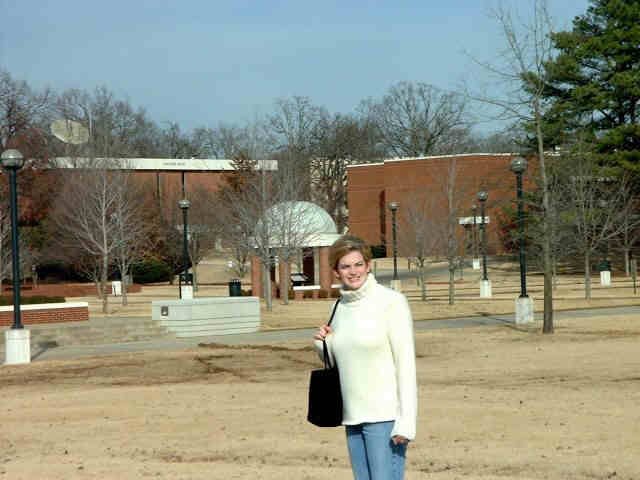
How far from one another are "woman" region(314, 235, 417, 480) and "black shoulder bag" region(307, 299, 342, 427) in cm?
5

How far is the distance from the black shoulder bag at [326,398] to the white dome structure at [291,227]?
35784 millimetres

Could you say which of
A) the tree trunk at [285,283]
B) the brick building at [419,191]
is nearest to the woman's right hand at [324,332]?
the tree trunk at [285,283]

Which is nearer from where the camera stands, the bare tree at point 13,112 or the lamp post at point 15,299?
the lamp post at point 15,299

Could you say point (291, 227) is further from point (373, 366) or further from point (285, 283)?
point (373, 366)

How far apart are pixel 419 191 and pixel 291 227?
3244 centimetres

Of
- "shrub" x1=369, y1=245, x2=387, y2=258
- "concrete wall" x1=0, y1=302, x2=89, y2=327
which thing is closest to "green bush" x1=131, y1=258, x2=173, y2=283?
"shrub" x1=369, y1=245, x2=387, y2=258

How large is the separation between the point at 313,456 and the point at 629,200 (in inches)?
1794

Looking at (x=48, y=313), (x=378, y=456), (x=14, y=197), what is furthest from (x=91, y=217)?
(x=378, y=456)

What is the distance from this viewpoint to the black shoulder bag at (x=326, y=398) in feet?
16.9

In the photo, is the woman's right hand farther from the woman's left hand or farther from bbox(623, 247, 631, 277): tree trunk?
bbox(623, 247, 631, 277): tree trunk

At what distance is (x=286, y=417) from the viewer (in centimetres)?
1257

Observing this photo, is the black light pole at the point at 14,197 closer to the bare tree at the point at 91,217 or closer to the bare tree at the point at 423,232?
the bare tree at the point at 91,217

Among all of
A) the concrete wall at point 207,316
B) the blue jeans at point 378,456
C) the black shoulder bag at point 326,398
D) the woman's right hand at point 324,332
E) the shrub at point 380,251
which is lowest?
the concrete wall at point 207,316

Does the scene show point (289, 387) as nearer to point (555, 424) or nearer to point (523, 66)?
point (555, 424)
